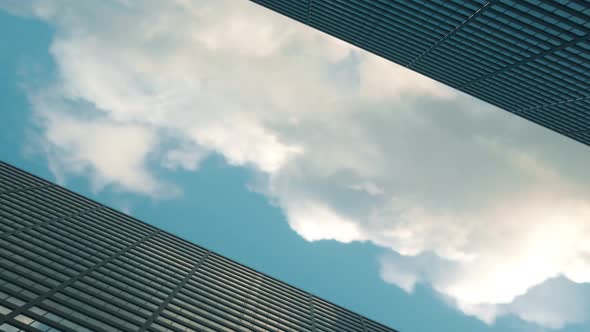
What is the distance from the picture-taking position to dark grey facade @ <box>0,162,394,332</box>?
40031 mm

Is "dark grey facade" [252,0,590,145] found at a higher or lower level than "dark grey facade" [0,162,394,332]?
higher

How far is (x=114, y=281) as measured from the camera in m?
50.4

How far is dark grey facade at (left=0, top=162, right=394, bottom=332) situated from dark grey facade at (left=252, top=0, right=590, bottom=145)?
49.7m

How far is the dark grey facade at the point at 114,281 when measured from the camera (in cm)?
4003

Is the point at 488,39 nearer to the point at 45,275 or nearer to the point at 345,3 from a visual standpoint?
the point at 345,3

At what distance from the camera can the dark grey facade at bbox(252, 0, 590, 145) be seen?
167 feet

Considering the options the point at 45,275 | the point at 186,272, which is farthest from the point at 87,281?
the point at 186,272

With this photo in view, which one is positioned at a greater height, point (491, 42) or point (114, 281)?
point (491, 42)

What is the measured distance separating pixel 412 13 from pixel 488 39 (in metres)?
11.6

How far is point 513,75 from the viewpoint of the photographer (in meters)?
66.2

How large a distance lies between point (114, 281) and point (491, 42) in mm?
61283

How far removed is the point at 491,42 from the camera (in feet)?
197

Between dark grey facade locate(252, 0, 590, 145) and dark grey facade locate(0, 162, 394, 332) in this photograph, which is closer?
dark grey facade locate(0, 162, 394, 332)

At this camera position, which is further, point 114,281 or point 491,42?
point 491,42
